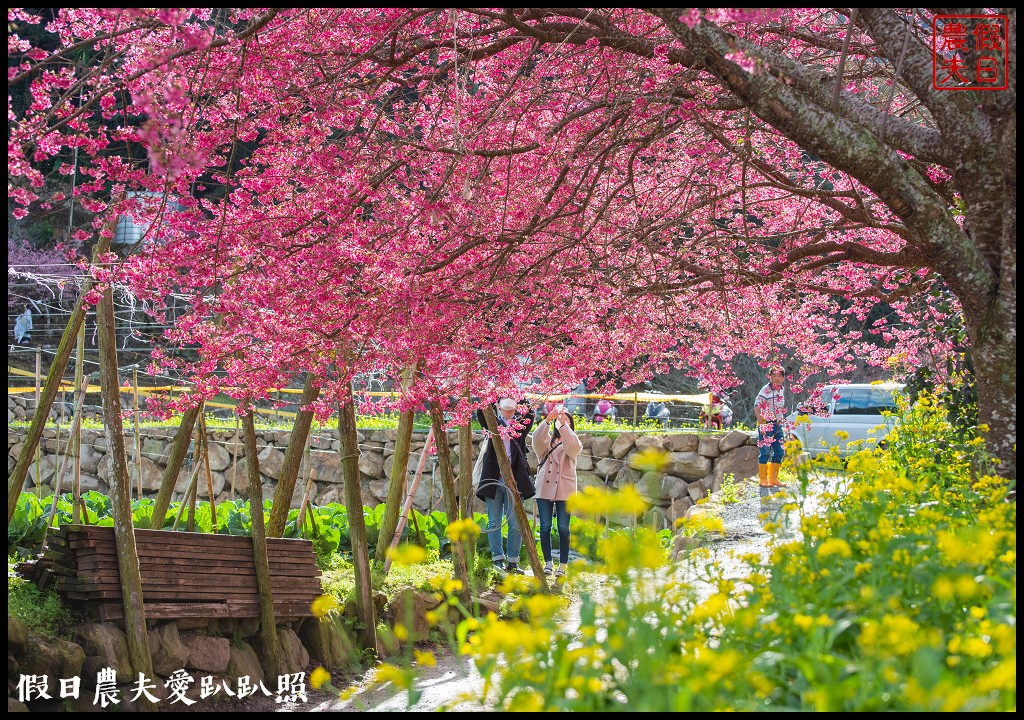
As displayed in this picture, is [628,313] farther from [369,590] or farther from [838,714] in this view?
[838,714]

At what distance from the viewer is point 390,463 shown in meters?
13.2

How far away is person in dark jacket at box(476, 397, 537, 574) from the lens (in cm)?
795

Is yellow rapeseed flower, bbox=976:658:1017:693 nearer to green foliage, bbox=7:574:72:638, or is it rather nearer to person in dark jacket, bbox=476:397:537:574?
green foliage, bbox=7:574:72:638

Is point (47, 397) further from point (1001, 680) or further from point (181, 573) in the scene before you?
point (1001, 680)

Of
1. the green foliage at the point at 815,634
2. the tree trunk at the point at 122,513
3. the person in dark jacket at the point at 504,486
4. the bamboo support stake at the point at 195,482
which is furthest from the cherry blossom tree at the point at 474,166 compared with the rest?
the green foliage at the point at 815,634

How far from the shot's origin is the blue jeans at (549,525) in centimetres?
781

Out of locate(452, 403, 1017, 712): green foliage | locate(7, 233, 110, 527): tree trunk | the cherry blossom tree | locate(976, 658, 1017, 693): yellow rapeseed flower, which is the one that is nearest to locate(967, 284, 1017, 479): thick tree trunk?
the cherry blossom tree

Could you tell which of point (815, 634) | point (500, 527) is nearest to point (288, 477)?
point (500, 527)

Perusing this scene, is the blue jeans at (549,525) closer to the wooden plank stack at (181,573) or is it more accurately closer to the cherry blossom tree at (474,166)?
the cherry blossom tree at (474,166)

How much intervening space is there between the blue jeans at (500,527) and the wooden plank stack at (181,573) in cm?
214

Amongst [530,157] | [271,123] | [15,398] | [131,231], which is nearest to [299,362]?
[271,123]

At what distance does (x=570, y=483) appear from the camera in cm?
776

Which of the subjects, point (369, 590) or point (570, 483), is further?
point (570, 483)

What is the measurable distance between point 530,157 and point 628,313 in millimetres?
1288
